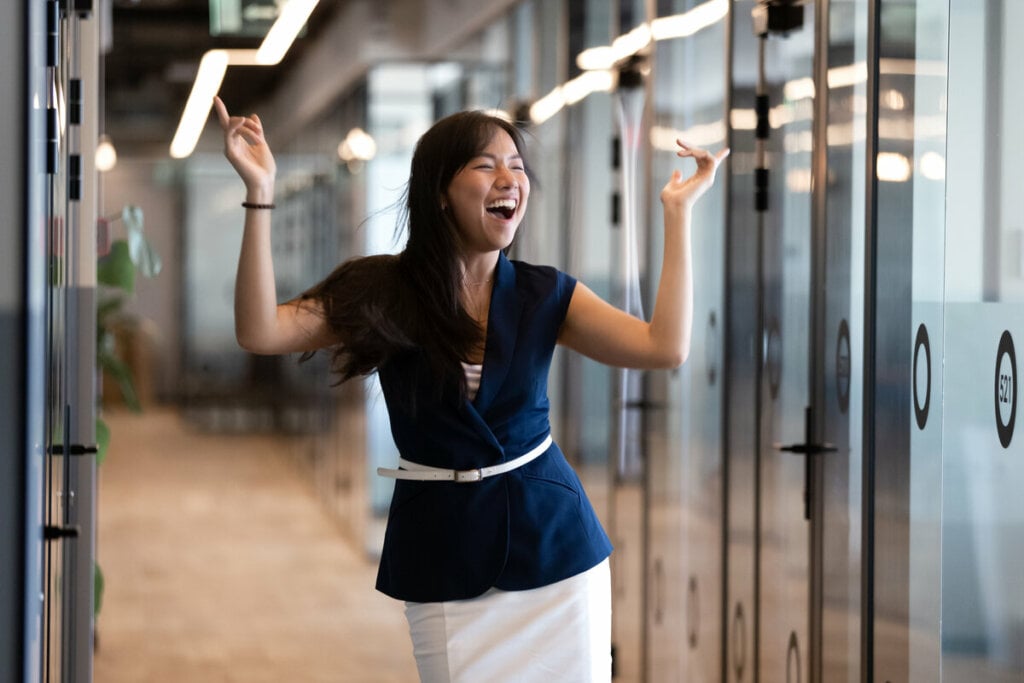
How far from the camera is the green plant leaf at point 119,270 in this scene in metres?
4.31

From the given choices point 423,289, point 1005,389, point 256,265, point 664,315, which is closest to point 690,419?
point 1005,389

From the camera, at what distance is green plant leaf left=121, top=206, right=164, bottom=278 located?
4.24 m

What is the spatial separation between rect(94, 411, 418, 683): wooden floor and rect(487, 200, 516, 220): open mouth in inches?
121

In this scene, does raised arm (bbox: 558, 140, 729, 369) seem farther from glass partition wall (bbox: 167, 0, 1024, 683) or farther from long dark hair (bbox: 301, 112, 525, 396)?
glass partition wall (bbox: 167, 0, 1024, 683)

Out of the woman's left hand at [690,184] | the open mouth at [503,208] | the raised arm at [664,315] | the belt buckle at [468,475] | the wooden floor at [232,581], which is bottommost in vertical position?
the wooden floor at [232,581]

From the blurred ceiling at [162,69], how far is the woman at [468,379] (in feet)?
7.39

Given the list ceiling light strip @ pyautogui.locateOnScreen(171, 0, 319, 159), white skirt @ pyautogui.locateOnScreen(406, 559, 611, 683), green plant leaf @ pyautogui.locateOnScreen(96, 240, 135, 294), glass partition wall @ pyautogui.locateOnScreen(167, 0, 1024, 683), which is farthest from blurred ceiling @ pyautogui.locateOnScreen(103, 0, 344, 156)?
white skirt @ pyautogui.locateOnScreen(406, 559, 611, 683)

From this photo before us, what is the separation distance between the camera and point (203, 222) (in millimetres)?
10109

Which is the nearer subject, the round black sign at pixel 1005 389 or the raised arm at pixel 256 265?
the raised arm at pixel 256 265

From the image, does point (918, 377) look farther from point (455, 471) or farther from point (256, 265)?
point (256, 265)

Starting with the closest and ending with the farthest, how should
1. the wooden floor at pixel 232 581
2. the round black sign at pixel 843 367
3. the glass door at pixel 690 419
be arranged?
the round black sign at pixel 843 367 → the glass door at pixel 690 419 → the wooden floor at pixel 232 581

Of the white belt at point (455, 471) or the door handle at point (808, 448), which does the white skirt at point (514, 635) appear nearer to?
the white belt at point (455, 471)

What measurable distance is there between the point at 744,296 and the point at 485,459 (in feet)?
5.87

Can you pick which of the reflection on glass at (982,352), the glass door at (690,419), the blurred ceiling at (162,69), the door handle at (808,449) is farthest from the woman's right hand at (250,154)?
the blurred ceiling at (162,69)
